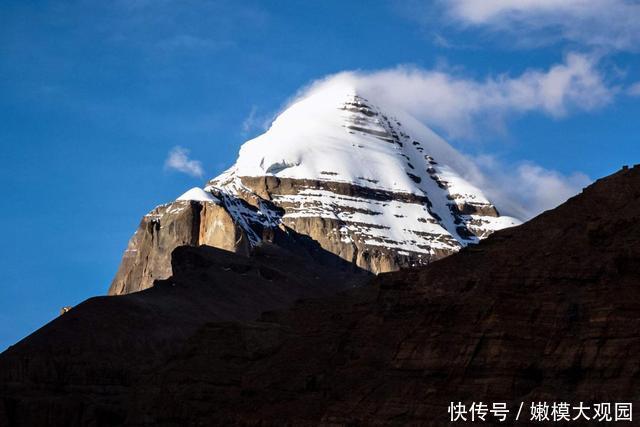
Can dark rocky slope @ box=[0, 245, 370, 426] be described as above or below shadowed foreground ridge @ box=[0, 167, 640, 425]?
above

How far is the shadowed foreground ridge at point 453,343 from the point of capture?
9081 cm

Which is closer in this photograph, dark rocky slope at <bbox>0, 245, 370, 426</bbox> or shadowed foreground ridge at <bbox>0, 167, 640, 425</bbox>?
shadowed foreground ridge at <bbox>0, 167, 640, 425</bbox>

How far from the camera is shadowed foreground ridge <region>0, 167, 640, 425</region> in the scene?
9081 centimetres

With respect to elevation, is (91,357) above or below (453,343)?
above

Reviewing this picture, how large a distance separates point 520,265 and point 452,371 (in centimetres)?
920

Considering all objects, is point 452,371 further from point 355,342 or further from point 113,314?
point 113,314

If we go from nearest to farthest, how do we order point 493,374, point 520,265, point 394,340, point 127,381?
point 493,374, point 520,265, point 394,340, point 127,381

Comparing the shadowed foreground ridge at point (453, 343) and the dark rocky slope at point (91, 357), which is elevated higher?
the dark rocky slope at point (91, 357)

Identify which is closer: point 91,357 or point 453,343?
point 453,343

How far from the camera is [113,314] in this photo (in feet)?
594

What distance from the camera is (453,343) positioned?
3856 inches

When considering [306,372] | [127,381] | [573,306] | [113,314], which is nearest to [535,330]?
[573,306]

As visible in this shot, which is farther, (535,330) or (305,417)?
(305,417)

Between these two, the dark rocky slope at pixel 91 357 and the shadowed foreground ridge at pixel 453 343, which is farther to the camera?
the dark rocky slope at pixel 91 357
